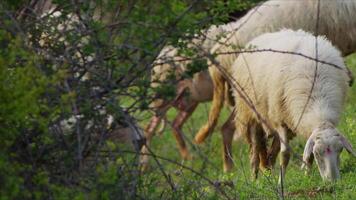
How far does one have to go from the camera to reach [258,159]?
34.8 ft

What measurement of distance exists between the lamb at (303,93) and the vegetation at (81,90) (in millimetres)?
2407

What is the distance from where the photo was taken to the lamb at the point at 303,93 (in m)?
8.48

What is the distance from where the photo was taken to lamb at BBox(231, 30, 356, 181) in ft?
27.8

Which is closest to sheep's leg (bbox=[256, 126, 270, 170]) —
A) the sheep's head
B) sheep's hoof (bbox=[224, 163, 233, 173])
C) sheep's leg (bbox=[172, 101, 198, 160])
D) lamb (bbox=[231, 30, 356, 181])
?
lamb (bbox=[231, 30, 356, 181])

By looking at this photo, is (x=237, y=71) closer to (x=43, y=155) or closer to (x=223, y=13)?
(x=223, y=13)

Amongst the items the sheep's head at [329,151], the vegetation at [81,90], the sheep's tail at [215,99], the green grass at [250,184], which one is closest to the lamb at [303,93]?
the sheep's head at [329,151]

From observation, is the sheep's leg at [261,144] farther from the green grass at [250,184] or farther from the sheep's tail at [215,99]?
the sheep's tail at [215,99]

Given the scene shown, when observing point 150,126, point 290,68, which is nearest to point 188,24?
point 290,68

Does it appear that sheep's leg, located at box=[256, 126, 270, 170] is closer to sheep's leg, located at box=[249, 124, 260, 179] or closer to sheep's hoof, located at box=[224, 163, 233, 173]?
sheep's leg, located at box=[249, 124, 260, 179]

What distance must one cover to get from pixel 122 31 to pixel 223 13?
0.83 metres

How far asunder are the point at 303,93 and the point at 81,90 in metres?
3.82

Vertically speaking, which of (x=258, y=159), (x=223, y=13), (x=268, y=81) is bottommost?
(x=258, y=159)

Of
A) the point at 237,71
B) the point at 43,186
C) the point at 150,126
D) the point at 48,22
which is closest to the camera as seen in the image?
the point at 43,186

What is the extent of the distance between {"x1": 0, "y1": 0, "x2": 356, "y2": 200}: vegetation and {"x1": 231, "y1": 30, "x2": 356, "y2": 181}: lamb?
7.90ft
